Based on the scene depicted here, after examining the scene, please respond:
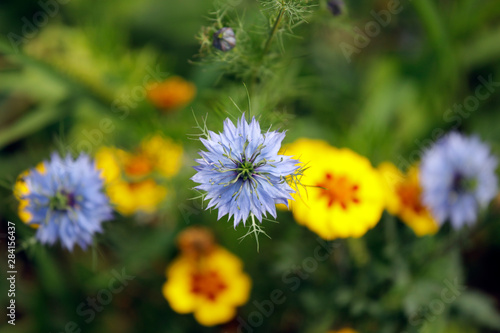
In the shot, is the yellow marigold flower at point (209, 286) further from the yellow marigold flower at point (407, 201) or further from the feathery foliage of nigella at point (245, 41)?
the feathery foliage of nigella at point (245, 41)

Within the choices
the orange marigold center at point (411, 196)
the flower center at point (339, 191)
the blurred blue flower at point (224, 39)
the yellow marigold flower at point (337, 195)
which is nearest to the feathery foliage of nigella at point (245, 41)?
the blurred blue flower at point (224, 39)

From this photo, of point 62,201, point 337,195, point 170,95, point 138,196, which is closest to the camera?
point 62,201

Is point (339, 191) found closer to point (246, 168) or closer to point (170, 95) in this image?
point (246, 168)

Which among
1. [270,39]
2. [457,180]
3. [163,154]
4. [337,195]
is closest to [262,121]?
[270,39]

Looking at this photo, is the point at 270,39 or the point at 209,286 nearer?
the point at 270,39

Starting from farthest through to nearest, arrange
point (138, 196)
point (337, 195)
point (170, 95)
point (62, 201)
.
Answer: point (170, 95) → point (138, 196) → point (337, 195) → point (62, 201)

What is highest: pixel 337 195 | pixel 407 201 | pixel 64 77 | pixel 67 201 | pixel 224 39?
pixel 64 77

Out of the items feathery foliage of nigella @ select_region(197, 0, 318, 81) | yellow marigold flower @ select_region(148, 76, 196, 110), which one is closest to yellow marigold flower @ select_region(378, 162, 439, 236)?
feathery foliage of nigella @ select_region(197, 0, 318, 81)
